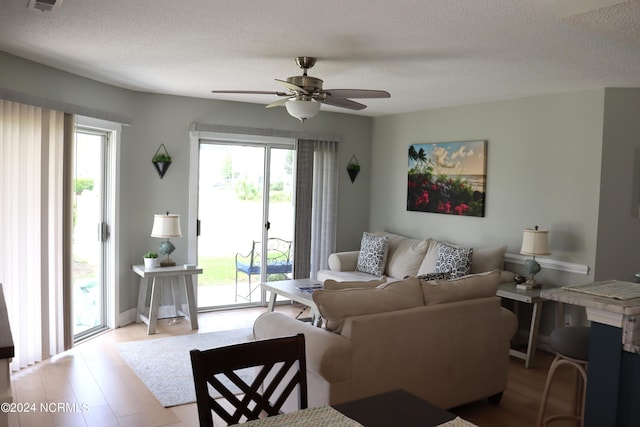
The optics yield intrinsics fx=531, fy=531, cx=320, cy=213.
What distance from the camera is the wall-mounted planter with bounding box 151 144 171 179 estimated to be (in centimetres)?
571

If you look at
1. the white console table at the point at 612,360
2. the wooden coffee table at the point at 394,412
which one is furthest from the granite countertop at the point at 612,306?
the wooden coffee table at the point at 394,412

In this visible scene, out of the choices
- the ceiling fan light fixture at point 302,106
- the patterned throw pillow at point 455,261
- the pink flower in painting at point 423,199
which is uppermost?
the ceiling fan light fixture at point 302,106

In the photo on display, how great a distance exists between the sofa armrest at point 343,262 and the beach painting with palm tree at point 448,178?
3.08 feet

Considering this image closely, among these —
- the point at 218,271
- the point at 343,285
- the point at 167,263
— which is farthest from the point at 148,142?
the point at 343,285

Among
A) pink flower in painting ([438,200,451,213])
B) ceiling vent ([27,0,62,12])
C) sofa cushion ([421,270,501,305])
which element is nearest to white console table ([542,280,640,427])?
sofa cushion ([421,270,501,305])

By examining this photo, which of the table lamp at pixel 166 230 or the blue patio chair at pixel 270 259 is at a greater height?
the table lamp at pixel 166 230

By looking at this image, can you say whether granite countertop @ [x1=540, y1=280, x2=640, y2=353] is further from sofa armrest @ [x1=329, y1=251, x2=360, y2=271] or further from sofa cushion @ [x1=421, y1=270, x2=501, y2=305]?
sofa armrest @ [x1=329, y1=251, x2=360, y2=271]

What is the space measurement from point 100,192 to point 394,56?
3260 mm

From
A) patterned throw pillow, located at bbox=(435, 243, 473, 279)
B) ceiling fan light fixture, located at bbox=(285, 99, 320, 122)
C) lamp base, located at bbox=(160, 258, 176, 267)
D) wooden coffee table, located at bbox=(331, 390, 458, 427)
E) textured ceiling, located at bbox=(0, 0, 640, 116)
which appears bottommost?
lamp base, located at bbox=(160, 258, 176, 267)

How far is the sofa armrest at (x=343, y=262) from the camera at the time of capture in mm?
6328

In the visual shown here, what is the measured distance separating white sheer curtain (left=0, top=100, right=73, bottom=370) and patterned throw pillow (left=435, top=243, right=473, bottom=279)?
139 inches

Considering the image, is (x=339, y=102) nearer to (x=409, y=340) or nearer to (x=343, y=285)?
(x=343, y=285)

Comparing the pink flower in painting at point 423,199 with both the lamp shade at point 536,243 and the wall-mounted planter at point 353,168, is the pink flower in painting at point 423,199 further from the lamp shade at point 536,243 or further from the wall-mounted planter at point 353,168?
the lamp shade at point 536,243

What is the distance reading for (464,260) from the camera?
17.2 feet
